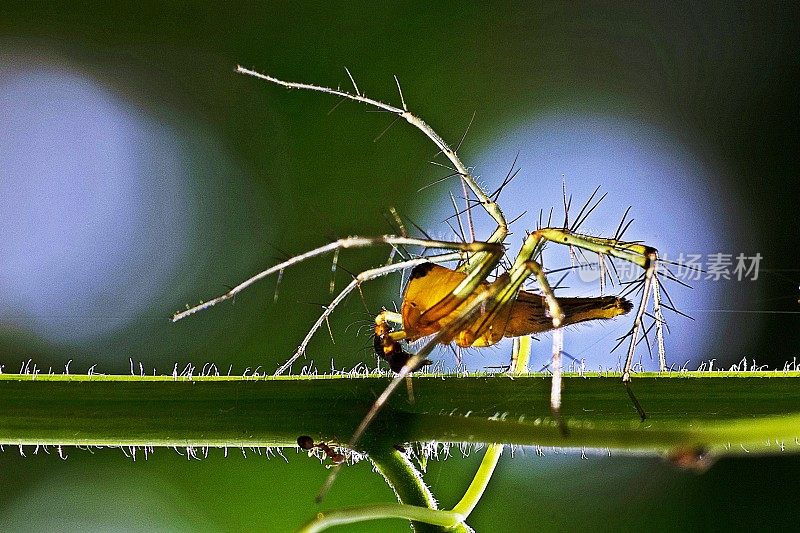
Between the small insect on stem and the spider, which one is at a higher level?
the spider

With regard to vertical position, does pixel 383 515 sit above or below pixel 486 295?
below

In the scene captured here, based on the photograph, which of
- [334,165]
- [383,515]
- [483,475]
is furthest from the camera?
[334,165]

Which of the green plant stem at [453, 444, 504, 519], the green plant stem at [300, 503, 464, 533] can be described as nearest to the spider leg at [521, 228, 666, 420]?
the green plant stem at [453, 444, 504, 519]

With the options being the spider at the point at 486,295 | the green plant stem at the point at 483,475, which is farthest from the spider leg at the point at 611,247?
the green plant stem at the point at 483,475

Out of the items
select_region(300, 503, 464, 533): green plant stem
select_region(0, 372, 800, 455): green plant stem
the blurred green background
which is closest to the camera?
select_region(300, 503, 464, 533): green plant stem

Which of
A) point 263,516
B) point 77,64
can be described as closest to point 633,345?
point 263,516

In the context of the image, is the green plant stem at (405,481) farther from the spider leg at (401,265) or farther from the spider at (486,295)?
the spider leg at (401,265)

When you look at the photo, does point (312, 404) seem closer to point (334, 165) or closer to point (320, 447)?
point (320, 447)

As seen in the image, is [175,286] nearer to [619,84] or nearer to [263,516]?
[263,516]

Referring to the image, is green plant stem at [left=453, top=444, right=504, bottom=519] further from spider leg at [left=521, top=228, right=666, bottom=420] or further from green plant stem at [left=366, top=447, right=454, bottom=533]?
spider leg at [left=521, top=228, right=666, bottom=420]

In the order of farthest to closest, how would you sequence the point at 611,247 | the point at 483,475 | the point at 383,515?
the point at 611,247
the point at 483,475
the point at 383,515

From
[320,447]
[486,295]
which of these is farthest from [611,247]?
[320,447]
